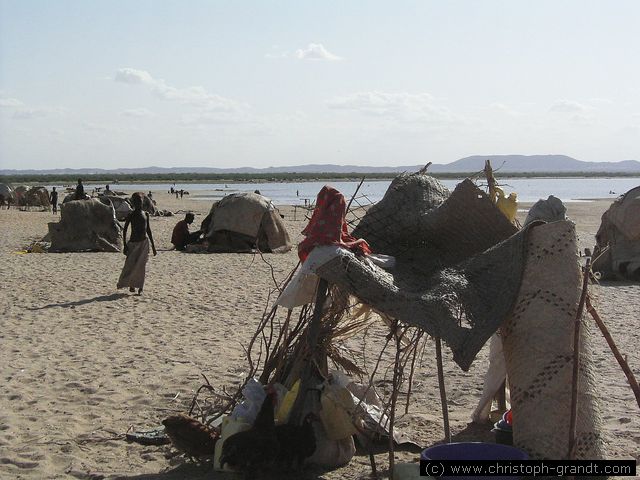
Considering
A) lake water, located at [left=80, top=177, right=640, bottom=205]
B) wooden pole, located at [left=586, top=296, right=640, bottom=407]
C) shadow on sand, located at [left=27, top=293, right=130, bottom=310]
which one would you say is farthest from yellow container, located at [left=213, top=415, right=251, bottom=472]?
lake water, located at [left=80, top=177, right=640, bottom=205]

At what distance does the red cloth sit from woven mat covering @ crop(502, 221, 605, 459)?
1.09 metres

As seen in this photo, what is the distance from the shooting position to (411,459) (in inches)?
223

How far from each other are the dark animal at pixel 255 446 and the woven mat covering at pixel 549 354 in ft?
4.86

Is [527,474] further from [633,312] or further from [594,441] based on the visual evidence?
[633,312]

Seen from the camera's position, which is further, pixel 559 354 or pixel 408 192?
pixel 408 192

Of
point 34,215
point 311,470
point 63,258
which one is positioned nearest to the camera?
point 311,470

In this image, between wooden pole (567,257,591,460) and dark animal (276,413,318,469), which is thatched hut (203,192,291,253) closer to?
dark animal (276,413,318,469)

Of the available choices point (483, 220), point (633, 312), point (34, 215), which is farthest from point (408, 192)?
point (34, 215)

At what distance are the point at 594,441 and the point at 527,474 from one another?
51cm

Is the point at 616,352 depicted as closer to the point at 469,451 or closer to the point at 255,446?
the point at 469,451

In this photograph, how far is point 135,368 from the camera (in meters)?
8.09

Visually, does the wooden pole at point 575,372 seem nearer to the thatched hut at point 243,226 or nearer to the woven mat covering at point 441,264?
the woven mat covering at point 441,264

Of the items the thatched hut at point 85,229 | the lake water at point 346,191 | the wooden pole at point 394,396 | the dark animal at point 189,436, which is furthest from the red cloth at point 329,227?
the lake water at point 346,191

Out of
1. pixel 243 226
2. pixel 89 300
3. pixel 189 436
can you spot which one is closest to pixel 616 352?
pixel 189 436
